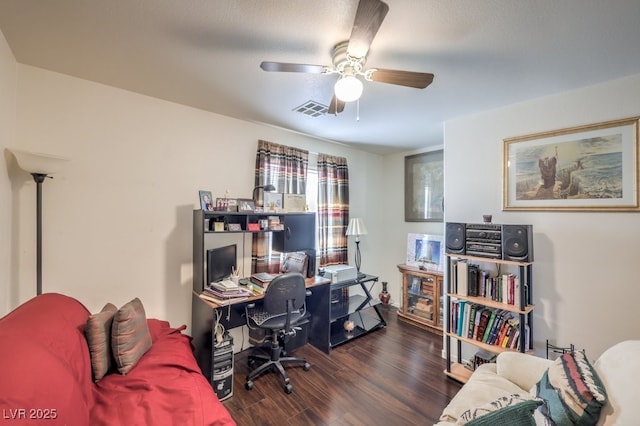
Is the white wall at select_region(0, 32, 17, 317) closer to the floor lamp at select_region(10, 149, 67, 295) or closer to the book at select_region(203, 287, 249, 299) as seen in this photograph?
the floor lamp at select_region(10, 149, 67, 295)

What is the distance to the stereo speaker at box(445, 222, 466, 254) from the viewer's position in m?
2.46

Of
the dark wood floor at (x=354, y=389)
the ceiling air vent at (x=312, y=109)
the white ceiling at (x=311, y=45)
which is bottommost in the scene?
the dark wood floor at (x=354, y=389)

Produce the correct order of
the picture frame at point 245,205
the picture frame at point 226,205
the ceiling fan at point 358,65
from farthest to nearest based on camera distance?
the picture frame at point 245,205
the picture frame at point 226,205
the ceiling fan at point 358,65

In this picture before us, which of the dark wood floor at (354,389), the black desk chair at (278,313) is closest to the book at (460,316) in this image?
the dark wood floor at (354,389)

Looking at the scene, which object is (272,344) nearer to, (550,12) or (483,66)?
(483,66)

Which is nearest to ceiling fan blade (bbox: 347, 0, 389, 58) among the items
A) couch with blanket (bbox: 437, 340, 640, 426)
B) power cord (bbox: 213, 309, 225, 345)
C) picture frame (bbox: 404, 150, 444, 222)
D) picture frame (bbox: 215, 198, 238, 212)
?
couch with blanket (bbox: 437, 340, 640, 426)

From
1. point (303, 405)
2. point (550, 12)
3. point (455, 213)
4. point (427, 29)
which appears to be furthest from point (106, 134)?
point (455, 213)

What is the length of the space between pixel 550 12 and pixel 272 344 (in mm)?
2906

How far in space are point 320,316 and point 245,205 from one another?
144 centimetres

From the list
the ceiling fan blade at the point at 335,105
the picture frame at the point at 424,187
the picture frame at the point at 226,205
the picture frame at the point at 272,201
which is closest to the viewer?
the ceiling fan blade at the point at 335,105

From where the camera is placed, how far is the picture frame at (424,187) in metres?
3.90

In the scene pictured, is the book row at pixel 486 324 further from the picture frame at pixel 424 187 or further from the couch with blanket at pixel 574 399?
the picture frame at pixel 424 187

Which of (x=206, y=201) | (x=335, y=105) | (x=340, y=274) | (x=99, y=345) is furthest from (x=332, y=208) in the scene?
(x=99, y=345)

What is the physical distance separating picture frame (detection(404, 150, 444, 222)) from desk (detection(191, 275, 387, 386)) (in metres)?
1.28
